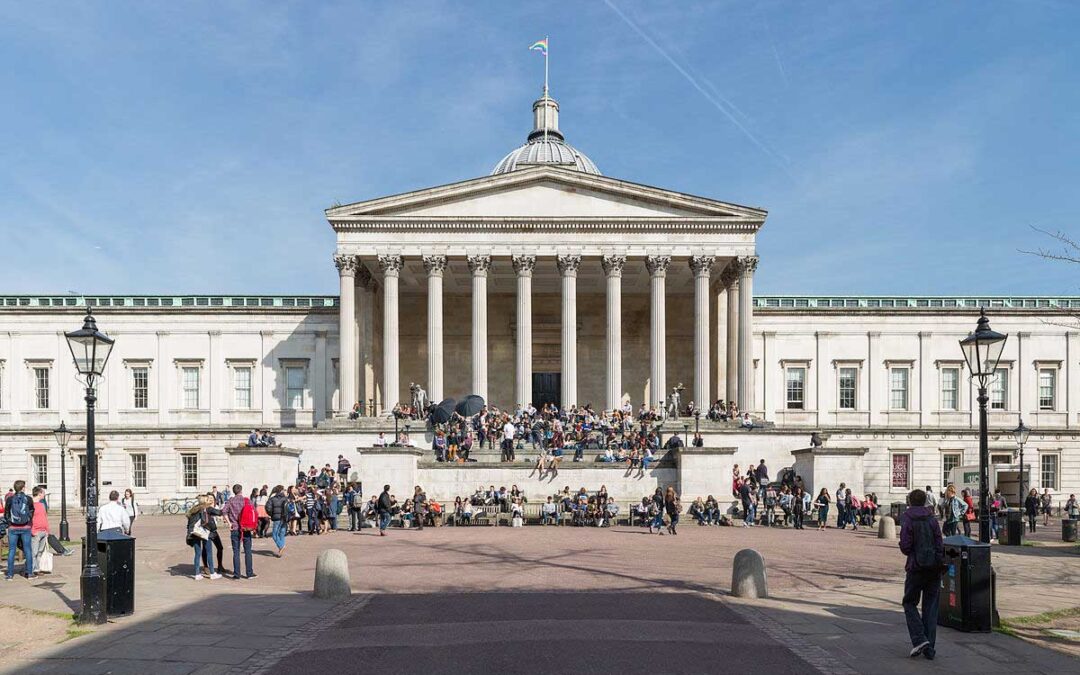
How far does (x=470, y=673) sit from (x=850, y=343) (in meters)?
52.4

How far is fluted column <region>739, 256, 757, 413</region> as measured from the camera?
48469mm

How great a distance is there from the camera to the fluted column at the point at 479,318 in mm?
48281

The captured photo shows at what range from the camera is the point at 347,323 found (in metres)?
48.9

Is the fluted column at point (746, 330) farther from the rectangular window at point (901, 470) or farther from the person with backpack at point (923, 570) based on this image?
the person with backpack at point (923, 570)

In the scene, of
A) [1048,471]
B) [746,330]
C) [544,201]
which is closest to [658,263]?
[746,330]

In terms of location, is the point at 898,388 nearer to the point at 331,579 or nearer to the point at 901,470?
the point at 901,470

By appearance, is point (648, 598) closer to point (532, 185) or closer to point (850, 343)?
point (532, 185)

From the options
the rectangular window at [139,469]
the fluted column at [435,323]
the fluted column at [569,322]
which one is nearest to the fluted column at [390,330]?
the fluted column at [435,323]

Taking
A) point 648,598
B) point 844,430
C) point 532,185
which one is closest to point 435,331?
point 532,185

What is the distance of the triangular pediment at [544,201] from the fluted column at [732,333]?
398cm

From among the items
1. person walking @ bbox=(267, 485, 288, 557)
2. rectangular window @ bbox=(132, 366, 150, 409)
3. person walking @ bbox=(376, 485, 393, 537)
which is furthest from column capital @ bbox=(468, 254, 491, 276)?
person walking @ bbox=(267, 485, 288, 557)

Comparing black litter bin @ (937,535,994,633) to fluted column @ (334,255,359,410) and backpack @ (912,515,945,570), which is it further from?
fluted column @ (334,255,359,410)

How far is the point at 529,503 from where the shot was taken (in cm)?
3662

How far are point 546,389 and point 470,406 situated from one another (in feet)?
51.0
